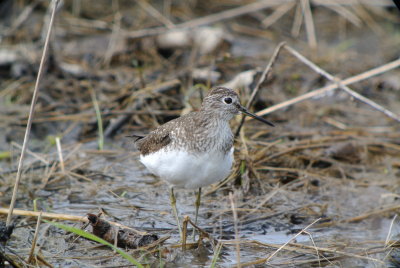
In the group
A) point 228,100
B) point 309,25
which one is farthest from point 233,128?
point 309,25

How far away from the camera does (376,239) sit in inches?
203

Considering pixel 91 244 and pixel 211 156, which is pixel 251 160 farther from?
pixel 91 244

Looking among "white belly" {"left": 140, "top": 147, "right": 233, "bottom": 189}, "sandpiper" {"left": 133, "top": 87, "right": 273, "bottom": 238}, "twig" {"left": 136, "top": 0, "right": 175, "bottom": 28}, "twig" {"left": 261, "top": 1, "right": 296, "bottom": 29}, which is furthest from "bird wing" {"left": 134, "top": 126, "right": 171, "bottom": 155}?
"twig" {"left": 261, "top": 1, "right": 296, "bottom": 29}

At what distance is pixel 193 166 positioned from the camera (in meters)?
4.53

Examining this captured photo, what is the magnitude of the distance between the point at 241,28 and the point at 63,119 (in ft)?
15.7

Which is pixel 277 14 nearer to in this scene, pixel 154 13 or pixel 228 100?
pixel 154 13

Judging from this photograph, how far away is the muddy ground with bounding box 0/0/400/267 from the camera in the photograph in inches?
188

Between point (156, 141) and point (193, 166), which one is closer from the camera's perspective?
point (193, 166)

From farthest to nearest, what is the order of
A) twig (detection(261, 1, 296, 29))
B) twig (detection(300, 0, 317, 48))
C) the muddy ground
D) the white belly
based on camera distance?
twig (detection(261, 1, 296, 29)) < twig (detection(300, 0, 317, 48)) < the muddy ground < the white belly

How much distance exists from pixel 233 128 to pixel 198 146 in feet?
6.75

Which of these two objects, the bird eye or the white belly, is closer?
the white belly

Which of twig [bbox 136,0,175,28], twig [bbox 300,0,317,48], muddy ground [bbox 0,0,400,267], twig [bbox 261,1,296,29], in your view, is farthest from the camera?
twig [bbox 261,1,296,29]

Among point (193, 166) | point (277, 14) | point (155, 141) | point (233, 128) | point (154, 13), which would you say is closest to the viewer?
point (193, 166)

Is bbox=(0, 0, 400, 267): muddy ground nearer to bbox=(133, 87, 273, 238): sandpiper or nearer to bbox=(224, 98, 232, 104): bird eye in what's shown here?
bbox=(133, 87, 273, 238): sandpiper
